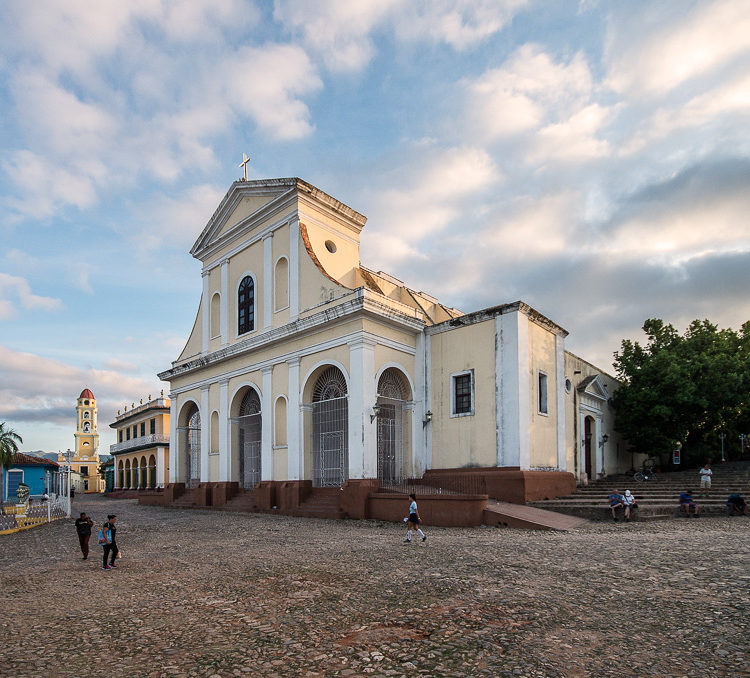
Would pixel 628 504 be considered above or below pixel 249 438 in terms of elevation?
below

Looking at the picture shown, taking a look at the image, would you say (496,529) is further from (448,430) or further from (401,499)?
(448,430)

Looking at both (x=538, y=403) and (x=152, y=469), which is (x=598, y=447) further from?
(x=152, y=469)

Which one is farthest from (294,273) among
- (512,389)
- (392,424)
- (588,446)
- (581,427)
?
(588,446)

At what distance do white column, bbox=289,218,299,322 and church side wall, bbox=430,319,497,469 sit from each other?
4.59 meters

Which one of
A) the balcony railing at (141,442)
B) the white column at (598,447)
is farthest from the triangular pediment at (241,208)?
the balcony railing at (141,442)

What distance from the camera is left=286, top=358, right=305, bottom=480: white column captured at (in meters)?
18.2

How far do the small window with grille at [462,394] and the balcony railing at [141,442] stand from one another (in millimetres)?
28256

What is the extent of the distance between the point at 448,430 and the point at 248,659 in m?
13.4

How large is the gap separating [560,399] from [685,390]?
7.66m

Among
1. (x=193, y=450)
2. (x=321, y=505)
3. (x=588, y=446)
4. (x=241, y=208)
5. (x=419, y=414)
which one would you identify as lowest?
(x=321, y=505)

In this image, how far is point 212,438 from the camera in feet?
75.1

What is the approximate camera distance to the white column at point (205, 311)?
2405 cm

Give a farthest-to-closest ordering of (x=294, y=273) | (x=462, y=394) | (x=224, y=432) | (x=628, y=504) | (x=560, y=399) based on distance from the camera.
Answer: (x=224, y=432) → (x=294, y=273) → (x=560, y=399) → (x=462, y=394) → (x=628, y=504)

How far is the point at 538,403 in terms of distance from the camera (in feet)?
57.1
